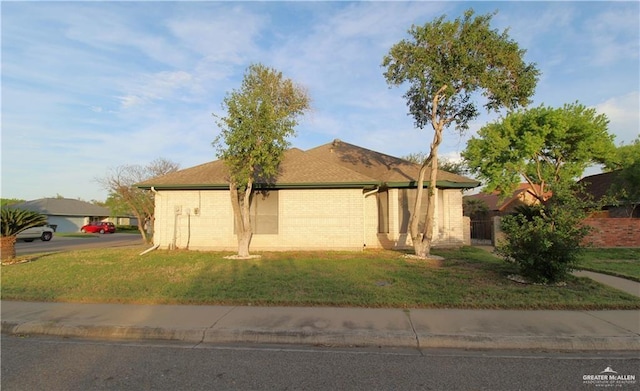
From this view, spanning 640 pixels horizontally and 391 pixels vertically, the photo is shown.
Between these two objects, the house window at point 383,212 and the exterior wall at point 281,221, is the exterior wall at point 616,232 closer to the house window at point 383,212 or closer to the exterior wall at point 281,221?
the house window at point 383,212

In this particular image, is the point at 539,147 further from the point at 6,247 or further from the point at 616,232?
the point at 6,247

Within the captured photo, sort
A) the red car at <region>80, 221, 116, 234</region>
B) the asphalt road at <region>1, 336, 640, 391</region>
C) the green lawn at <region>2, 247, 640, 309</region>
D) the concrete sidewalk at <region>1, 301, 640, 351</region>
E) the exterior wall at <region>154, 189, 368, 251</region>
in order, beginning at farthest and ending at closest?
the red car at <region>80, 221, 116, 234</region>
the exterior wall at <region>154, 189, 368, 251</region>
the green lawn at <region>2, 247, 640, 309</region>
the concrete sidewalk at <region>1, 301, 640, 351</region>
the asphalt road at <region>1, 336, 640, 391</region>

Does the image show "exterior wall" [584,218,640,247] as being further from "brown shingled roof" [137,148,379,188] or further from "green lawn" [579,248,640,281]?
"brown shingled roof" [137,148,379,188]

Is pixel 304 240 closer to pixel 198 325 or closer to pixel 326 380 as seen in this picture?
pixel 198 325

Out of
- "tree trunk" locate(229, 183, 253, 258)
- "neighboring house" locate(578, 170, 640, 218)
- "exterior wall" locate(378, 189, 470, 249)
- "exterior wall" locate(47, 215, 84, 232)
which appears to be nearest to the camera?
"tree trunk" locate(229, 183, 253, 258)

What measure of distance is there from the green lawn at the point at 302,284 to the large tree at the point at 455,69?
324 cm

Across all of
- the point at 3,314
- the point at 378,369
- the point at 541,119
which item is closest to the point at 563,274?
the point at 378,369

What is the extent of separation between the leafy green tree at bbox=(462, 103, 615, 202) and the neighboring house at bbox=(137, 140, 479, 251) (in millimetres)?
12085

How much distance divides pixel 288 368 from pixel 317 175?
37.0ft

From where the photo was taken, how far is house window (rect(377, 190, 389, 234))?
16516 millimetres

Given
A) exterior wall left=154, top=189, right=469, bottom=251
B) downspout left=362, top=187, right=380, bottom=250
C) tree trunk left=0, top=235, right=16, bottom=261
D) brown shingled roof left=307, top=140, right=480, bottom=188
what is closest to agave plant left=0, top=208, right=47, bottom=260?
tree trunk left=0, top=235, right=16, bottom=261

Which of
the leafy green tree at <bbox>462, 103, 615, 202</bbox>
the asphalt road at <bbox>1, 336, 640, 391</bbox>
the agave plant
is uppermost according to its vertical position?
the leafy green tree at <bbox>462, 103, 615, 202</bbox>

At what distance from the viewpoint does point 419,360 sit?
4.89 meters

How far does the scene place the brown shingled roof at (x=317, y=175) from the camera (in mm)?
15125
